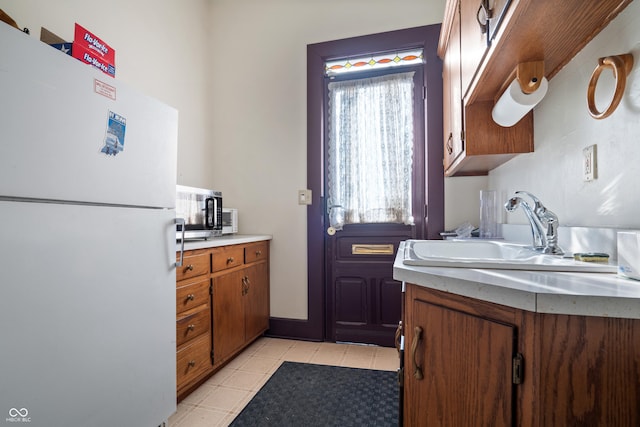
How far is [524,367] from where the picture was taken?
0.58m

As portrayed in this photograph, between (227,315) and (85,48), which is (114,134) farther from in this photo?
(227,315)

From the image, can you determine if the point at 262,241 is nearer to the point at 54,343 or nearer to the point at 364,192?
the point at 364,192

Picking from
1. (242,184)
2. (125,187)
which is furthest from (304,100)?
(125,187)

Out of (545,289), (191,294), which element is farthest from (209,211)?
(545,289)

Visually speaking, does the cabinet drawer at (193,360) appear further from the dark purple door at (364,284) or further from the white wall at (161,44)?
the white wall at (161,44)

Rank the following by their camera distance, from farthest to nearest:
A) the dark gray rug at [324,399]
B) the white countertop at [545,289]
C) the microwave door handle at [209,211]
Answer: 1. the microwave door handle at [209,211]
2. the dark gray rug at [324,399]
3. the white countertop at [545,289]

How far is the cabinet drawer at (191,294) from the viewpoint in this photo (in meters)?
1.62

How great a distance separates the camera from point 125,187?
1.21 m

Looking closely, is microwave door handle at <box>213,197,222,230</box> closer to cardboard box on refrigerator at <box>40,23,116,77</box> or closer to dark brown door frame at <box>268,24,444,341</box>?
dark brown door frame at <box>268,24,444,341</box>

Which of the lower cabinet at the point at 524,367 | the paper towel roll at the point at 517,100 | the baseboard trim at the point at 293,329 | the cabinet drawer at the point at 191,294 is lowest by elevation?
the baseboard trim at the point at 293,329

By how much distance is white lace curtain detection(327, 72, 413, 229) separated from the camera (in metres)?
2.45

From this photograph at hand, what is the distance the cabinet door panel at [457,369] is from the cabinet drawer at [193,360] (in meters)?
1.22

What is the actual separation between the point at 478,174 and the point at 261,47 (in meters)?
2.07

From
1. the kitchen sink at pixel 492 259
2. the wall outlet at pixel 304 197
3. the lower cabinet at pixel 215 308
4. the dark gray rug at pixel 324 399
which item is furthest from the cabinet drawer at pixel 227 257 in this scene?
the kitchen sink at pixel 492 259
